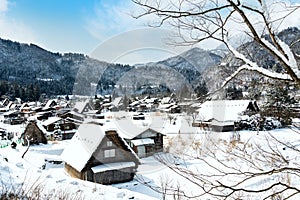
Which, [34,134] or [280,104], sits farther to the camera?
[34,134]

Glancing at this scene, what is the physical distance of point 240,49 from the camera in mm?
1861

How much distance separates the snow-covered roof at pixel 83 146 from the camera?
9.87 metres

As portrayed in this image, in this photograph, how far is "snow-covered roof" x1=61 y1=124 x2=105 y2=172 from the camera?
9.87m

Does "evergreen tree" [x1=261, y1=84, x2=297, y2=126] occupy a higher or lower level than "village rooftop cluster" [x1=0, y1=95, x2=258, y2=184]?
higher

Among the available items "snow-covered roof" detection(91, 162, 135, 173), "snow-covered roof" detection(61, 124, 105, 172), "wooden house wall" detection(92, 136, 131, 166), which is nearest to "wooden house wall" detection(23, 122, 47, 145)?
"snow-covered roof" detection(61, 124, 105, 172)

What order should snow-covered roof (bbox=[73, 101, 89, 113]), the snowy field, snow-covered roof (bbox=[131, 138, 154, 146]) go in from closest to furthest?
the snowy field, snow-covered roof (bbox=[131, 138, 154, 146]), snow-covered roof (bbox=[73, 101, 89, 113])

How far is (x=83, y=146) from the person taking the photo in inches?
411

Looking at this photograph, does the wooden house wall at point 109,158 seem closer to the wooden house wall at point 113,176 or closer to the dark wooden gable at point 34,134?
the wooden house wall at point 113,176

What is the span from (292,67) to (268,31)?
239 mm

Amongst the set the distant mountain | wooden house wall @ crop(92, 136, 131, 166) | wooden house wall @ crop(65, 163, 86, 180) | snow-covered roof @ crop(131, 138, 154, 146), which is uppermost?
the distant mountain

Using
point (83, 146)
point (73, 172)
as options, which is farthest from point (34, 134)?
point (83, 146)

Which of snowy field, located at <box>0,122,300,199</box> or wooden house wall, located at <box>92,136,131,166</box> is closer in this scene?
snowy field, located at <box>0,122,300,199</box>

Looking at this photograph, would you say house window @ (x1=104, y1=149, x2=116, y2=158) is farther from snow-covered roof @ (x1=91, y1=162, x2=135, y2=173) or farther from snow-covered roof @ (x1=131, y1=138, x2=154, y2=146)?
snow-covered roof @ (x1=131, y1=138, x2=154, y2=146)

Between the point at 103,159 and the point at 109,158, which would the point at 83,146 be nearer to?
the point at 103,159
